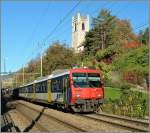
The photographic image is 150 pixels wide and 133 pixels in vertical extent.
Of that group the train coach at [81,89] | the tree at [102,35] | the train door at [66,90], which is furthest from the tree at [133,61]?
the train door at [66,90]

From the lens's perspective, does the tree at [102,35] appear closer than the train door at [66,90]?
No

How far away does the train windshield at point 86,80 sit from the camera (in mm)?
28061

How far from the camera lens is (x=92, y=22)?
9119 cm

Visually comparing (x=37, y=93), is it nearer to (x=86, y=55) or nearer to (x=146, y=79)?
(x=146, y=79)

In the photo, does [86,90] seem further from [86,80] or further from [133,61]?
[133,61]

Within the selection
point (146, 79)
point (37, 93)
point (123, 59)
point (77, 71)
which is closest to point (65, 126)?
point (77, 71)

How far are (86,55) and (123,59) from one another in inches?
698

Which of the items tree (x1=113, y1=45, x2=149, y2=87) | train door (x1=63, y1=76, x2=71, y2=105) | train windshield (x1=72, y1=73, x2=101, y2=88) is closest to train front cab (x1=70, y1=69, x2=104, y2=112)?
train windshield (x1=72, y1=73, x2=101, y2=88)

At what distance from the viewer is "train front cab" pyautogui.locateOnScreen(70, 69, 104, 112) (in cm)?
2784

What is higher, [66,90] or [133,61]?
[133,61]

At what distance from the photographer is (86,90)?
28234mm

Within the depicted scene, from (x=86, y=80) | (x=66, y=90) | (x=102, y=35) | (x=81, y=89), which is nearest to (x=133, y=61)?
(x=102, y=35)

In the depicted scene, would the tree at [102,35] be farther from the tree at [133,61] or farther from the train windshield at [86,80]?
the train windshield at [86,80]

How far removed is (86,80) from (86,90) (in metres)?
0.68
